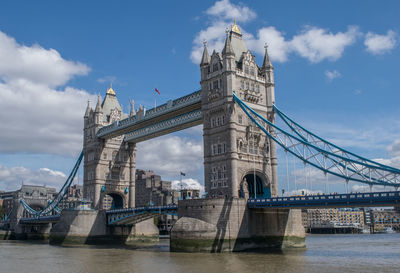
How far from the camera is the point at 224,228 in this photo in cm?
4484

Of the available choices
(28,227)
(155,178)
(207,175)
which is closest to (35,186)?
(28,227)

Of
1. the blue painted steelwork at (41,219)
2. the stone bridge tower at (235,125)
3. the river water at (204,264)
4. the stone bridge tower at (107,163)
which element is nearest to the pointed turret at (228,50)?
the stone bridge tower at (235,125)

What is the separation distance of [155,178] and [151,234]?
73437mm

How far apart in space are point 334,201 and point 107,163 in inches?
1722

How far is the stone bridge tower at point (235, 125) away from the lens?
51.3 m

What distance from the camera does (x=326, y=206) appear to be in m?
42.1

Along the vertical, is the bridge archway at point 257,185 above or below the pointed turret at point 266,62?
below

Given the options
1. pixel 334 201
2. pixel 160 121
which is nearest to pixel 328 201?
pixel 334 201

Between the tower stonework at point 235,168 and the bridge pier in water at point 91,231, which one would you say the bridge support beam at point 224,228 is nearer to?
the tower stonework at point 235,168

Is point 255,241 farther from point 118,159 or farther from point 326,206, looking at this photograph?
point 118,159

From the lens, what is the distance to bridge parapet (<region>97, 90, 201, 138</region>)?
5857 cm

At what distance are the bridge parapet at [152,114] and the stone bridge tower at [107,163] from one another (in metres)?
2.48

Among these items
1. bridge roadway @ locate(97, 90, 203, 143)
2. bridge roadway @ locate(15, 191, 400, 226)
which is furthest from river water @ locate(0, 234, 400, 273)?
bridge roadway @ locate(97, 90, 203, 143)

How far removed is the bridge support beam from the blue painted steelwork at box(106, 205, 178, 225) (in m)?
7.46
